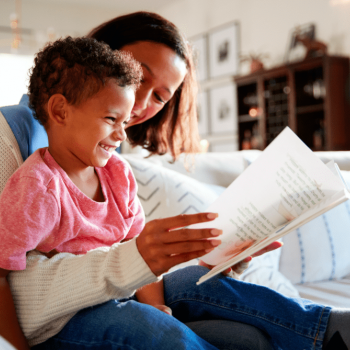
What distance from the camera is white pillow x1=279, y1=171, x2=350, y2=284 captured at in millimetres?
1360

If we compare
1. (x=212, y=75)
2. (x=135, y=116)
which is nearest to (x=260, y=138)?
(x=212, y=75)

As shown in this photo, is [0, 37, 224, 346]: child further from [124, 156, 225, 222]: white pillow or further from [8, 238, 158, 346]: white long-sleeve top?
[124, 156, 225, 222]: white pillow

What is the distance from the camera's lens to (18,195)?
709mm

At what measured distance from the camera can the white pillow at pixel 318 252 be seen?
136 centimetres

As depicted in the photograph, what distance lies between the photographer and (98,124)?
2.55 ft

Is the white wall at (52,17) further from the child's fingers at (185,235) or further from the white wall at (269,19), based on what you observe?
the child's fingers at (185,235)

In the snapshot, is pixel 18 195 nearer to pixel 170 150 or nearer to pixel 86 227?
pixel 86 227

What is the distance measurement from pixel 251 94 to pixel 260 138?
0.54 meters

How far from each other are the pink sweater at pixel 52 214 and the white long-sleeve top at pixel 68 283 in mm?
41

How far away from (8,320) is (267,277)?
78 centimetres

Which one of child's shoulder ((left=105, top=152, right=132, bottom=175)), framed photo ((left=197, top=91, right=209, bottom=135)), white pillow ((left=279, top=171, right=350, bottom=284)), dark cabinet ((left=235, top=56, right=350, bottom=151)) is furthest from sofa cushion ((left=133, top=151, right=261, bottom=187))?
framed photo ((left=197, top=91, right=209, bottom=135))

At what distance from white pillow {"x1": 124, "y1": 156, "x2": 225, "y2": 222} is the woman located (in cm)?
24

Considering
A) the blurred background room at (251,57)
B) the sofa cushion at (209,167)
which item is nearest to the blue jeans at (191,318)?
the sofa cushion at (209,167)

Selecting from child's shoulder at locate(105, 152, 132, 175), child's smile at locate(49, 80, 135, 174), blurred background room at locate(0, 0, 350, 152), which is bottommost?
child's shoulder at locate(105, 152, 132, 175)
